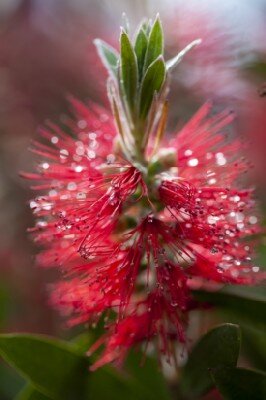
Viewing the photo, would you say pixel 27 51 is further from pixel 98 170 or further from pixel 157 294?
pixel 157 294

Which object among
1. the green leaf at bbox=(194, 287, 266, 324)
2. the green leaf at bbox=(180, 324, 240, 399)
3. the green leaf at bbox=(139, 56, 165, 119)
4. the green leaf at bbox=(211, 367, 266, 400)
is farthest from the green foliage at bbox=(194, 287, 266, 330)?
A: the green leaf at bbox=(139, 56, 165, 119)

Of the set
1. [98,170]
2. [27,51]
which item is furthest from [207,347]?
[27,51]

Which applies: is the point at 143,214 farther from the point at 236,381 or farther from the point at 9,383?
the point at 9,383

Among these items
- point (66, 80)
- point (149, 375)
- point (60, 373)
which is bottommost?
point (149, 375)

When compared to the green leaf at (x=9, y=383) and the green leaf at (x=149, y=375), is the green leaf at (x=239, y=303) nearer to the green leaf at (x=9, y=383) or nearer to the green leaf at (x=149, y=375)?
the green leaf at (x=149, y=375)

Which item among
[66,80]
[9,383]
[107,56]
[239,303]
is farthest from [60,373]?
[66,80]

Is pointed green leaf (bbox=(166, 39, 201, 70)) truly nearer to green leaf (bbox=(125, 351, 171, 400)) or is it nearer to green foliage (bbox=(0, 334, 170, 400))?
green foliage (bbox=(0, 334, 170, 400))
